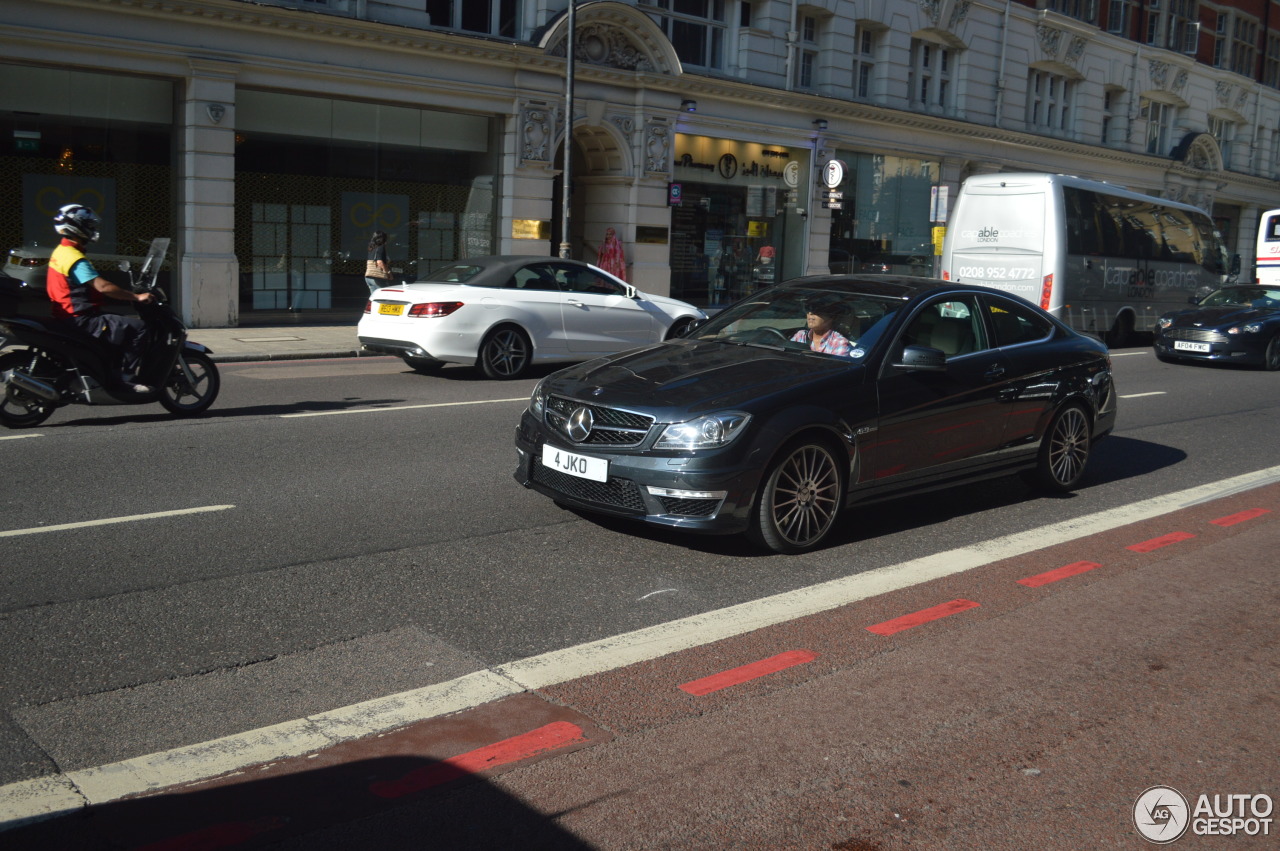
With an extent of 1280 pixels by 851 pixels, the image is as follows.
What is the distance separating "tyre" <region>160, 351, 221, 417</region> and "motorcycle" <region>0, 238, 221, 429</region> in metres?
0.13

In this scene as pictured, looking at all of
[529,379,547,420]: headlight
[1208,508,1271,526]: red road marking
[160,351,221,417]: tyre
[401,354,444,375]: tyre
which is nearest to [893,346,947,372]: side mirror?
[529,379,547,420]: headlight

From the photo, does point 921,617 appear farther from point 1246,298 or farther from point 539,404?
point 1246,298

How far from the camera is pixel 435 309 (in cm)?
1367

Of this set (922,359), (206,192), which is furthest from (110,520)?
(206,192)

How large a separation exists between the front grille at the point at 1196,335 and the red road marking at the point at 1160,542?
13.0 m

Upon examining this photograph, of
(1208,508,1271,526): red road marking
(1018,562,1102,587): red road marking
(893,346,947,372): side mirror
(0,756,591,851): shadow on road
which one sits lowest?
(0,756,591,851): shadow on road

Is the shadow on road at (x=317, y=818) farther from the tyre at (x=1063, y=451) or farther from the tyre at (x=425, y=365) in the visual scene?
the tyre at (x=425, y=365)

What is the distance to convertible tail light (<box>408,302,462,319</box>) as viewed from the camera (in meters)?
13.6

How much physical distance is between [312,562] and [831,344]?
3312mm

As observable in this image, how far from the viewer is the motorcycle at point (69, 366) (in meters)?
9.55

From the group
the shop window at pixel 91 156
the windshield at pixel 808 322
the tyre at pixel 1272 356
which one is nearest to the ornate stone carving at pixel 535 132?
the shop window at pixel 91 156

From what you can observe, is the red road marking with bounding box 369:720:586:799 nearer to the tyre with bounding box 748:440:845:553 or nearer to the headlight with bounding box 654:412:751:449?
the headlight with bounding box 654:412:751:449

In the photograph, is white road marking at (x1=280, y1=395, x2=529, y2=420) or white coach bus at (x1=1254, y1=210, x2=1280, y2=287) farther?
white coach bus at (x1=1254, y1=210, x2=1280, y2=287)

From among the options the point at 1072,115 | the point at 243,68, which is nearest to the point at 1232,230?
the point at 1072,115
